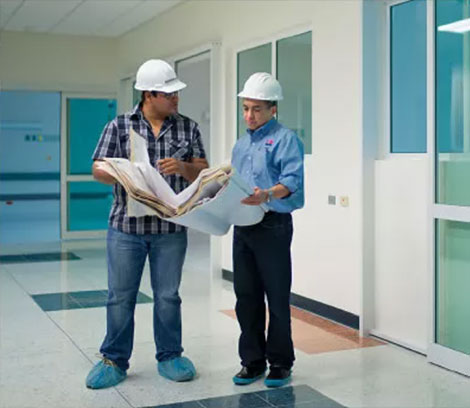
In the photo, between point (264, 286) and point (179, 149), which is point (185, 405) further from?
point (179, 149)

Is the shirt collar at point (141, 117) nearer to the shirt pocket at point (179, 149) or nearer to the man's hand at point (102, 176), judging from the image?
the shirt pocket at point (179, 149)

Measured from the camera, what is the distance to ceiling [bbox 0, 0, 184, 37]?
8.06 m

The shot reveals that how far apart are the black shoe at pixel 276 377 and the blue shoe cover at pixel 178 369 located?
40cm

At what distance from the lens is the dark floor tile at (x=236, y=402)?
135 inches

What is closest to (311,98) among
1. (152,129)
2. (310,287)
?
(310,287)

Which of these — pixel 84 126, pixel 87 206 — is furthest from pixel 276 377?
pixel 84 126

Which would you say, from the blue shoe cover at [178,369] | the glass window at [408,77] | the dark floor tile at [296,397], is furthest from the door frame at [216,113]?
the dark floor tile at [296,397]

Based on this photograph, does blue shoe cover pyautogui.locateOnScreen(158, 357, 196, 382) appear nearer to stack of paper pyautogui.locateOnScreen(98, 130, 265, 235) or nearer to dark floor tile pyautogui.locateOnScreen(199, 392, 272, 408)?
dark floor tile pyautogui.locateOnScreen(199, 392, 272, 408)

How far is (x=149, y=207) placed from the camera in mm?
3412

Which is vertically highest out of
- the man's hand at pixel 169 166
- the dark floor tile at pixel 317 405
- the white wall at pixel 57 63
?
the white wall at pixel 57 63

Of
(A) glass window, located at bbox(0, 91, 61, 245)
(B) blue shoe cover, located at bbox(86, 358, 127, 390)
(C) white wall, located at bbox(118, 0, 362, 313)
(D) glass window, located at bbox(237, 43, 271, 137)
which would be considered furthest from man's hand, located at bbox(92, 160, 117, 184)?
(A) glass window, located at bbox(0, 91, 61, 245)

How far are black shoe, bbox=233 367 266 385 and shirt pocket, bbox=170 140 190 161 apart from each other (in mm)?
1123

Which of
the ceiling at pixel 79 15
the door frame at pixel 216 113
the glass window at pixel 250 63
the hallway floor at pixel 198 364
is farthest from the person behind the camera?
the ceiling at pixel 79 15

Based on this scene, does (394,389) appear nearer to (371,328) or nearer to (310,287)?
(371,328)
